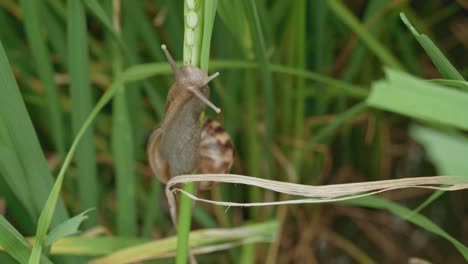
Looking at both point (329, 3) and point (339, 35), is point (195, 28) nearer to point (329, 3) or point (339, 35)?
point (329, 3)

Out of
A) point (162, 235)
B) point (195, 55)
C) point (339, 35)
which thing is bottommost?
point (195, 55)

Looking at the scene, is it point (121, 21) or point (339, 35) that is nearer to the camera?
point (121, 21)

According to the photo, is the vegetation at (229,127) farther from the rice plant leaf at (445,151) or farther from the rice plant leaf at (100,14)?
the rice plant leaf at (445,151)

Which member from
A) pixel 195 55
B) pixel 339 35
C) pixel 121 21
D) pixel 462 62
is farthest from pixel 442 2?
pixel 195 55

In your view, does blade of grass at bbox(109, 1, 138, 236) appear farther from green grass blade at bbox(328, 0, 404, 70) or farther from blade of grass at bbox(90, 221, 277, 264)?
green grass blade at bbox(328, 0, 404, 70)

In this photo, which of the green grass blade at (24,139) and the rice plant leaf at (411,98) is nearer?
the rice plant leaf at (411,98)

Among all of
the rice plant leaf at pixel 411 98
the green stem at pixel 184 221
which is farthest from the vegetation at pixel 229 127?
the rice plant leaf at pixel 411 98

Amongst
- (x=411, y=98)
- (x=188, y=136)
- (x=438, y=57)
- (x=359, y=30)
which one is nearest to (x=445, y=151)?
(x=411, y=98)

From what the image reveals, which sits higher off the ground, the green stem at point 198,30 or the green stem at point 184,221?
the green stem at point 198,30
